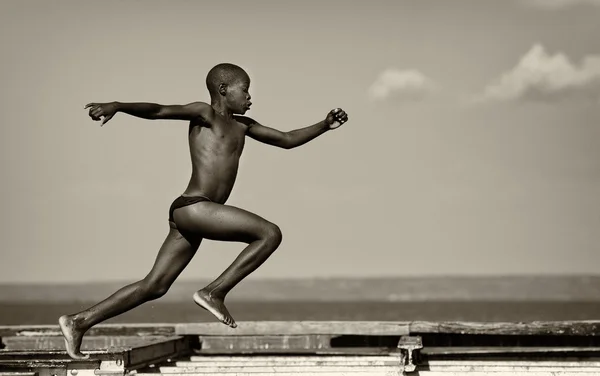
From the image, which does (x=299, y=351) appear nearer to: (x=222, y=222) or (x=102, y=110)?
(x=222, y=222)

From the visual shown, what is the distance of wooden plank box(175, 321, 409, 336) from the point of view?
46.5 ft

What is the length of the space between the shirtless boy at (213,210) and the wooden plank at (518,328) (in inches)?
198

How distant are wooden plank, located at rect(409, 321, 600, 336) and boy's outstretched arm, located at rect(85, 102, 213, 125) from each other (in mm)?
5622

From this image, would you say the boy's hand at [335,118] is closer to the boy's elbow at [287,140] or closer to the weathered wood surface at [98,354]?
the boy's elbow at [287,140]

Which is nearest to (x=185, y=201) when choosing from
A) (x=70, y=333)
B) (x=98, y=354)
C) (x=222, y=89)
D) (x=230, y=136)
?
(x=230, y=136)

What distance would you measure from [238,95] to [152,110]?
885mm

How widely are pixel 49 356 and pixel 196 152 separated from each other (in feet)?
8.77

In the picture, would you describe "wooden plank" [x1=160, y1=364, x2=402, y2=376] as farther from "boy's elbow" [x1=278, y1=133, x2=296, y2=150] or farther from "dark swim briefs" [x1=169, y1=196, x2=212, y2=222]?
"boy's elbow" [x1=278, y1=133, x2=296, y2=150]

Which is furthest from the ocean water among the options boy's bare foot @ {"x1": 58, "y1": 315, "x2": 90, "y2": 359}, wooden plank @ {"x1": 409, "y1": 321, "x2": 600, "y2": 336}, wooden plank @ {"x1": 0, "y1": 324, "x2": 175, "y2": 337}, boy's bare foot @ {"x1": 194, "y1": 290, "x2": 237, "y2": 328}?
boy's bare foot @ {"x1": 194, "y1": 290, "x2": 237, "y2": 328}

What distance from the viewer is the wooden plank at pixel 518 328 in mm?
13773

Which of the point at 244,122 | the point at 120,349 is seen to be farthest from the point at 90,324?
the point at 244,122

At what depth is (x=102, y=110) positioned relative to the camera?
852 centimetres

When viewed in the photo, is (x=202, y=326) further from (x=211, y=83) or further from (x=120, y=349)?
(x=211, y=83)

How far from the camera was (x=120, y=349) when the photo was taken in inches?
415
